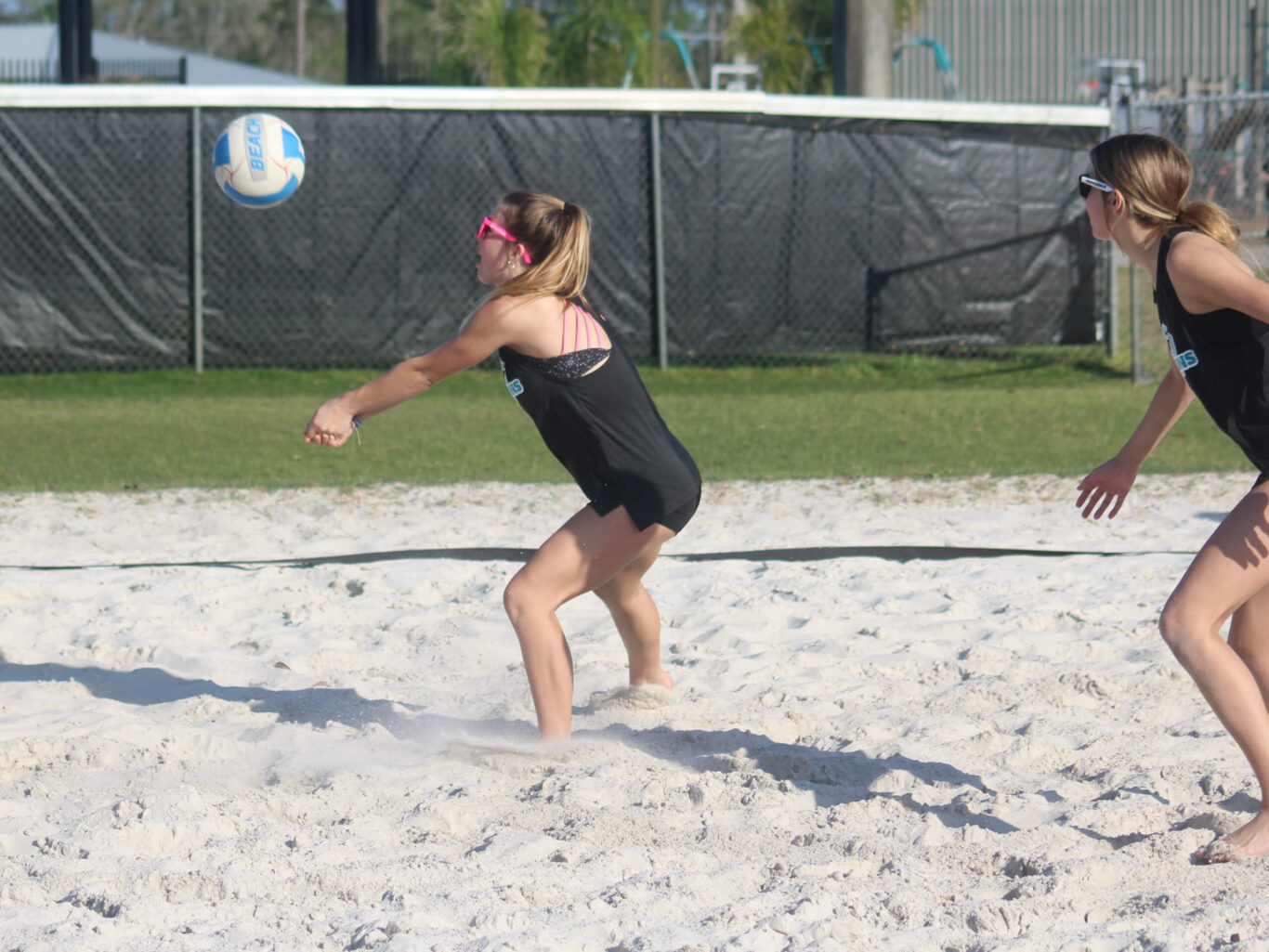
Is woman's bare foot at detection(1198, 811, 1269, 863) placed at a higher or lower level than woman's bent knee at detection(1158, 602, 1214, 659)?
lower

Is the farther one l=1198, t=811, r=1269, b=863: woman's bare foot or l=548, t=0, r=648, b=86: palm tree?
l=548, t=0, r=648, b=86: palm tree

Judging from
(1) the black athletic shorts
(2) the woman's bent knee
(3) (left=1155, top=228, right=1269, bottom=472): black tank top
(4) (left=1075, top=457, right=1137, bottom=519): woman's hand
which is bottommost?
(2) the woman's bent knee

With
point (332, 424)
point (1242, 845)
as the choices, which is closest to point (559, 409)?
point (332, 424)

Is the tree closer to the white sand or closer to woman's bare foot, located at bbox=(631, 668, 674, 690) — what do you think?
the white sand

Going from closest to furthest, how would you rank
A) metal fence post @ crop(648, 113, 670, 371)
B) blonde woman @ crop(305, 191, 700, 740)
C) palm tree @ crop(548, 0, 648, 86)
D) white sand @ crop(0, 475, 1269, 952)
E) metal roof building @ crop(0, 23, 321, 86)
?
1. white sand @ crop(0, 475, 1269, 952)
2. blonde woman @ crop(305, 191, 700, 740)
3. metal fence post @ crop(648, 113, 670, 371)
4. palm tree @ crop(548, 0, 648, 86)
5. metal roof building @ crop(0, 23, 321, 86)

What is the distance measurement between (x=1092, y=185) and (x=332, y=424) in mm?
1946

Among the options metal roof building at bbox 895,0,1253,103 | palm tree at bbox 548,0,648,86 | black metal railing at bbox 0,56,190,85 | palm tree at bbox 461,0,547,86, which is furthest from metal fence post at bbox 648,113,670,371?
metal roof building at bbox 895,0,1253,103

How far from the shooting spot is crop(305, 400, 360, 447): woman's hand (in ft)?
11.8

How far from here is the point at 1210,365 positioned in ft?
10.2

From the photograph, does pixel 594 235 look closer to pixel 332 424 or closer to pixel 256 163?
pixel 256 163

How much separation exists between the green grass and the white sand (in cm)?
175

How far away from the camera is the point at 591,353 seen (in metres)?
3.76

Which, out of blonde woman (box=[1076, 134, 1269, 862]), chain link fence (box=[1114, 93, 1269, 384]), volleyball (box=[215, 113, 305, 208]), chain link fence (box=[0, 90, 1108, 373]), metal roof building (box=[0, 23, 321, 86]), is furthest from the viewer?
metal roof building (box=[0, 23, 321, 86])

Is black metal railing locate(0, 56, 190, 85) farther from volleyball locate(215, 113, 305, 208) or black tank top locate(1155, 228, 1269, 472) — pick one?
black tank top locate(1155, 228, 1269, 472)
